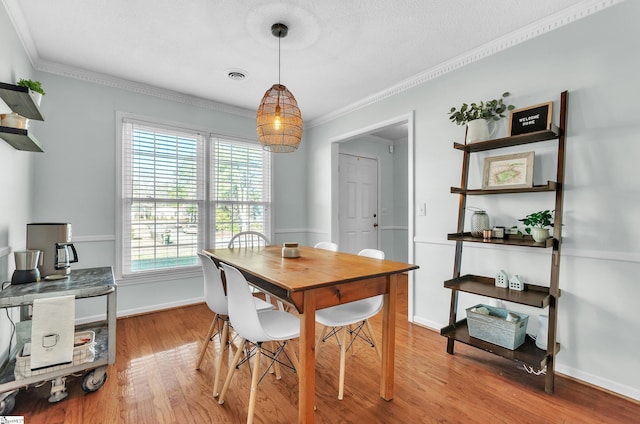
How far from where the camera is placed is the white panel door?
499 cm

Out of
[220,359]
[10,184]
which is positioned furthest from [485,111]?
[10,184]

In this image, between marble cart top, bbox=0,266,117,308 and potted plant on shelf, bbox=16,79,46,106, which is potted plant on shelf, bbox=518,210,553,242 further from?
potted plant on shelf, bbox=16,79,46,106

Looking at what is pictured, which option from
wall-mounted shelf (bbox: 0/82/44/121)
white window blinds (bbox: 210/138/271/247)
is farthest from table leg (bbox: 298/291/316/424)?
white window blinds (bbox: 210/138/271/247)

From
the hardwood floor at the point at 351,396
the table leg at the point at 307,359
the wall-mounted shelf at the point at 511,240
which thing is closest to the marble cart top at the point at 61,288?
the hardwood floor at the point at 351,396

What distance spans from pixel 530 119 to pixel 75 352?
3469 mm

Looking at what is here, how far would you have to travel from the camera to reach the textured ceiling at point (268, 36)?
207cm

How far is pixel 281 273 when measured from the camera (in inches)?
66.7

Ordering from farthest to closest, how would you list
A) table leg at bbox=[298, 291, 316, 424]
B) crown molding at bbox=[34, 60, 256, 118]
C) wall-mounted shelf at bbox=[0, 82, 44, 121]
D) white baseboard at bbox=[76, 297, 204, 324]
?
1. white baseboard at bbox=[76, 297, 204, 324]
2. crown molding at bbox=[34, 60, 256, 118]
3. wall-mounted shelf at bbox=[0, 82, 44, 121]
4. table leg at bbox=[298, 291, 316, 424]

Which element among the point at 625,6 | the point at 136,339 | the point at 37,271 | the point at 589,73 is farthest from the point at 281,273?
the point at 625,6

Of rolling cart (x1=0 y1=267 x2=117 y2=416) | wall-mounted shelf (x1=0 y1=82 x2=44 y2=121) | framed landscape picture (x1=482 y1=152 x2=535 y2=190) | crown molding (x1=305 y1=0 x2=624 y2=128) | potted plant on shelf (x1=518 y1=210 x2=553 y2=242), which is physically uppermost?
crown molding (x1=305 y1=0 x2=624 y2=128)

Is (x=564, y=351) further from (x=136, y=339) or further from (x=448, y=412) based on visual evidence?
(x=136, y=339)

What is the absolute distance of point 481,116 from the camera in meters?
2.45

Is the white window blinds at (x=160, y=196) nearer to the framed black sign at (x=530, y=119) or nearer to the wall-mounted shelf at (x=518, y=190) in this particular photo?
the wall-mounted shelf at (x=518, y=190)

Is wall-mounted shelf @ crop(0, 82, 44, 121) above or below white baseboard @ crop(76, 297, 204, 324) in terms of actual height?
above
